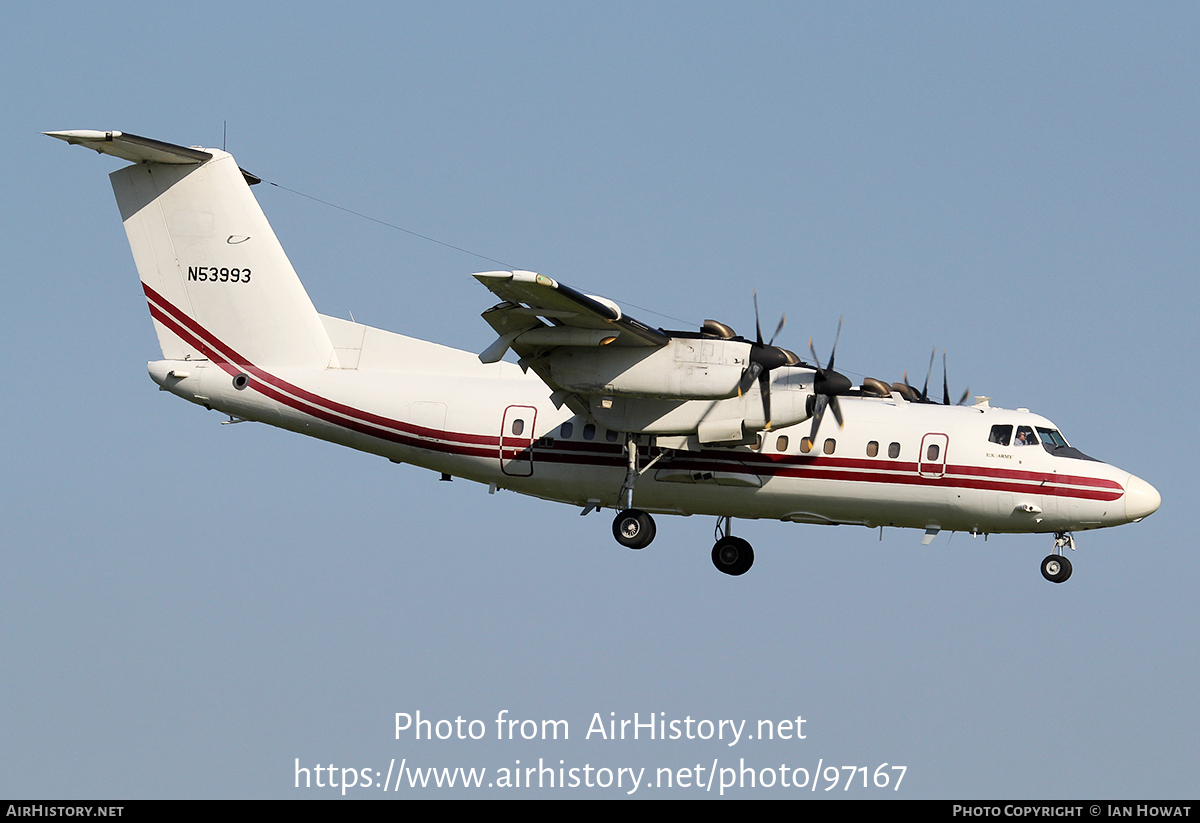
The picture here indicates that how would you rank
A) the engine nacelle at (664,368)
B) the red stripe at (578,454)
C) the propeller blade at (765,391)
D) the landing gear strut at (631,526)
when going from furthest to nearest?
the landing gear strut at (631,526), the red stripe at (578,454), the propeller blade at (765,391), the engine nacelle at (664,368)

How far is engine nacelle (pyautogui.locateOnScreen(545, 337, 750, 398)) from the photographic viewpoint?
2183 centimetres

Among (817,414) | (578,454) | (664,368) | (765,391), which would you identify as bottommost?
(578,454)

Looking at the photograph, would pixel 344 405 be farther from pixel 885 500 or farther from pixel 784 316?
pixel 885 500

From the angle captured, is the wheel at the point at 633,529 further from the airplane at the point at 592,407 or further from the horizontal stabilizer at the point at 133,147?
the horizontal stabilizer at the point at 133,147

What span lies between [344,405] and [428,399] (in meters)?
1.42

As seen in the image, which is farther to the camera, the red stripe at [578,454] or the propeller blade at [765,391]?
the red stripe at [578,454]

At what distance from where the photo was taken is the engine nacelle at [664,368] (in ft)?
71.6

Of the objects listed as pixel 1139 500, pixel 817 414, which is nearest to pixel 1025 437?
pixel 1139 500

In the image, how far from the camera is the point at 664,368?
21875mm

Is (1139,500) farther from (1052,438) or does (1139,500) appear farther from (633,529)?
(633,529)

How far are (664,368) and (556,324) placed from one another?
1760mm

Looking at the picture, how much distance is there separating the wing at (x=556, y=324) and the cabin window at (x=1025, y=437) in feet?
19.3

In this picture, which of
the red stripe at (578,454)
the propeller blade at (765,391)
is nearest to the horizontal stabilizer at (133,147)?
the red stripe at (578,454)
